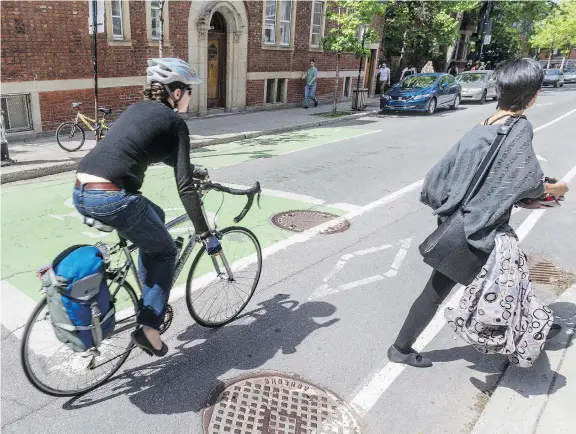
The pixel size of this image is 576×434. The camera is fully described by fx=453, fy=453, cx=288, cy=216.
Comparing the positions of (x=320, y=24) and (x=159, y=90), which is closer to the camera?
(x=159, y=90)

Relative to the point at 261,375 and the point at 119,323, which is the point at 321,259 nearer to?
the point at 261,375

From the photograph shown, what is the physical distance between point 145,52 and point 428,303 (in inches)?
487

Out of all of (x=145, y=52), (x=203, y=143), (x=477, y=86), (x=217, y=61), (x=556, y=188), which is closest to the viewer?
(x=556, y=188)

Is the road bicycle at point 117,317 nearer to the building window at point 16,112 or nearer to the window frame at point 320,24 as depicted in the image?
→ the building window at point 16,112

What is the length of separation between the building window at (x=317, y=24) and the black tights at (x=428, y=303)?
18.7 metres

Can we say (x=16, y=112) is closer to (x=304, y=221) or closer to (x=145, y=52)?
(x=145, y=52)

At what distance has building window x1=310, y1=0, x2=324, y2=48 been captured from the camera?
19703mm

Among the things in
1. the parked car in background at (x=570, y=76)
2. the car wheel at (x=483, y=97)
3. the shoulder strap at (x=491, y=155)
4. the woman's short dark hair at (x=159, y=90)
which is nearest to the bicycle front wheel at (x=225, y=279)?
the woman's short dark hair at (x=159, y=90)

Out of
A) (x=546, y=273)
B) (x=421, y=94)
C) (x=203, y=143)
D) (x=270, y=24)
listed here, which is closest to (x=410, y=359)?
(x=546, y=273)

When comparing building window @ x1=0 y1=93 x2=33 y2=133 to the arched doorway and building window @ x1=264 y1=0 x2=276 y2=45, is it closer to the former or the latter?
the arched doorway

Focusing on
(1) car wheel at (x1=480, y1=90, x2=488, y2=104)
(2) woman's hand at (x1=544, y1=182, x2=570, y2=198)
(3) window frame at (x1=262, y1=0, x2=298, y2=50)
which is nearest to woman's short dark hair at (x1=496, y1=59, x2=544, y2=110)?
(2) woman's hand at (x1=544, y1=182, x2=570, y2=198)

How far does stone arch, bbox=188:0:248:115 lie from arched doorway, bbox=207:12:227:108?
263 mm

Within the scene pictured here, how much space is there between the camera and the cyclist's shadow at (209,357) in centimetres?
298

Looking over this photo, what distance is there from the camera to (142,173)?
110 inches
